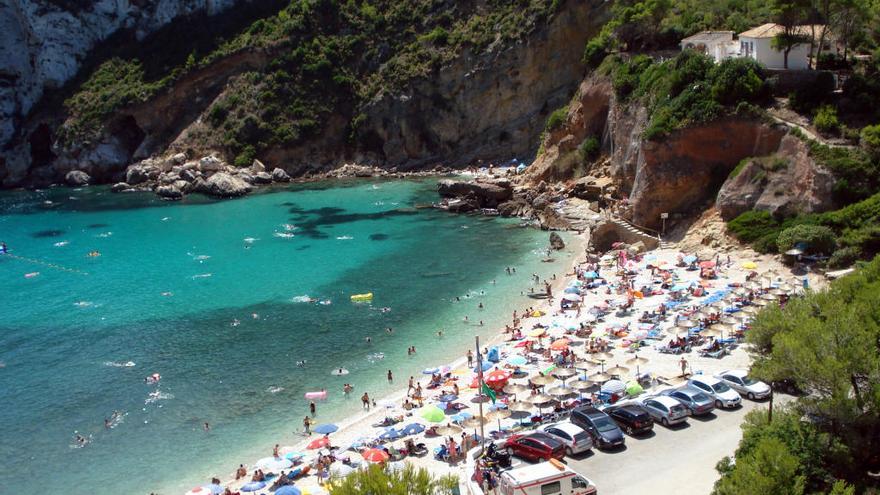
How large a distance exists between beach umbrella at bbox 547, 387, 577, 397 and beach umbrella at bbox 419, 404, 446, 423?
4070mm

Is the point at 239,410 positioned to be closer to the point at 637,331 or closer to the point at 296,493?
the point at 296,493

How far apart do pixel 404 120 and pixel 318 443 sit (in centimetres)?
6851

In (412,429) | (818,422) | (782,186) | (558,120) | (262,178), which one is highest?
(558,120)

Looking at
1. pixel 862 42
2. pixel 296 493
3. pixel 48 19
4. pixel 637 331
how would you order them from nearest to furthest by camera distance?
pixel 296 493 < pixel 637 331 < pixel 862 42 < pixel 48 19

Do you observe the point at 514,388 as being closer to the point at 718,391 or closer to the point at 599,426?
the point at 599,426

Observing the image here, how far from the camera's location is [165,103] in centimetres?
9875

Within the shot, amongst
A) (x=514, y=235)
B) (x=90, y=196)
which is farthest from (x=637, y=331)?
(x=90, y=196)

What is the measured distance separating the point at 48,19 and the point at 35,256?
6008cm

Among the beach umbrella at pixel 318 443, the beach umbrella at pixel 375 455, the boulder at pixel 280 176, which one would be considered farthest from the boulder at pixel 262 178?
the beach umbrella at pixel 375 455

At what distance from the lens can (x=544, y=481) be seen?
19.0 m

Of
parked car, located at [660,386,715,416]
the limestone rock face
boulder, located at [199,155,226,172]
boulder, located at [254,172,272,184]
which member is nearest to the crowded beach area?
parked car, located at [660,386,715,416]

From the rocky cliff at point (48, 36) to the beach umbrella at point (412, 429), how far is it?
312 ft

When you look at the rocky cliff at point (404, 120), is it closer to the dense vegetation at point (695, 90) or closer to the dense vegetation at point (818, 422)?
the dense vegetation at point (695, 90)

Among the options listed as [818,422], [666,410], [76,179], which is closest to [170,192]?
[76,179]
